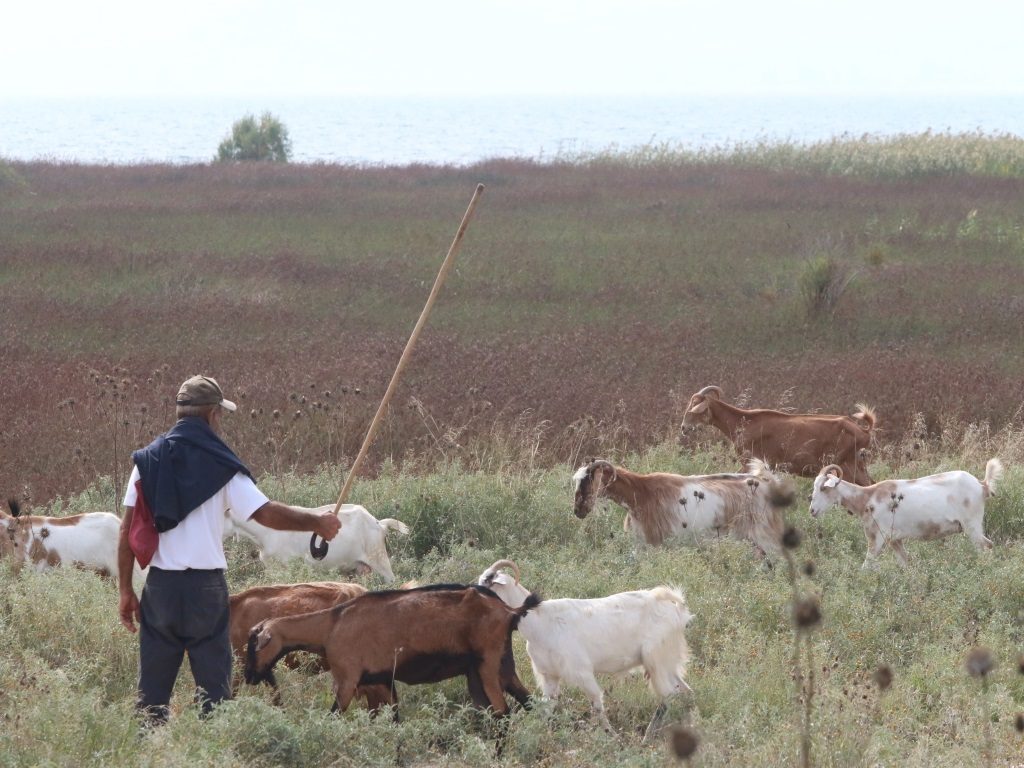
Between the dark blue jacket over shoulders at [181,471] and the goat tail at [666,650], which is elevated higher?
the dark blue jacket over shoulders at [181,471]

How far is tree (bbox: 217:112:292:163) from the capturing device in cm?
4647

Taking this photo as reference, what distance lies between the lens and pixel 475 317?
21953mm

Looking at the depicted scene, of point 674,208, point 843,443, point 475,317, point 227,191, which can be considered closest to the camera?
point 843,443

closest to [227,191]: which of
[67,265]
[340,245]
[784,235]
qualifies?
[340,245]

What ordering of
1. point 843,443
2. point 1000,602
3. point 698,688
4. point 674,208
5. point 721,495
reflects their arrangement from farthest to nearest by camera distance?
point 674,208 < point 843,443 < point 721,495 < point 1000,602 < point 698,688

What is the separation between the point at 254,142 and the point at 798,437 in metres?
37.3

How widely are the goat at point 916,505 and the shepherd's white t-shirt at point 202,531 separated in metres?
5.51

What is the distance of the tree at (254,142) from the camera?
152 ft

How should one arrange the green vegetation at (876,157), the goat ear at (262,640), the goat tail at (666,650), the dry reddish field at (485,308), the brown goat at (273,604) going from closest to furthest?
the goat ear at (262,640) → the goat tail at (666,650) → the brown goat at (273,604) → the dry reddish field at (485,308) → the green vegetation at (876,157)

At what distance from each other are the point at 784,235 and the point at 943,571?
19.6m

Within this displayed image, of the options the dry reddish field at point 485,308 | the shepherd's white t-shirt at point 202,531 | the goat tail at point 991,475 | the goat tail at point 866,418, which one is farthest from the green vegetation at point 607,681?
the dry reddish field at point 485,308

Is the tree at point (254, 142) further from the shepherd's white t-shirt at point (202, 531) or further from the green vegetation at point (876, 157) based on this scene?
the shepherd's white t-shirt at point (202, 531)

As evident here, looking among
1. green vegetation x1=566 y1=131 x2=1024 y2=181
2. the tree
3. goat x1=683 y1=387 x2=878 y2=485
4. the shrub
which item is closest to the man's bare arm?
goat x1=683 y1=387 x2=878 y2=485

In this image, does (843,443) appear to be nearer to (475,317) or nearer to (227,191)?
(475,317)
